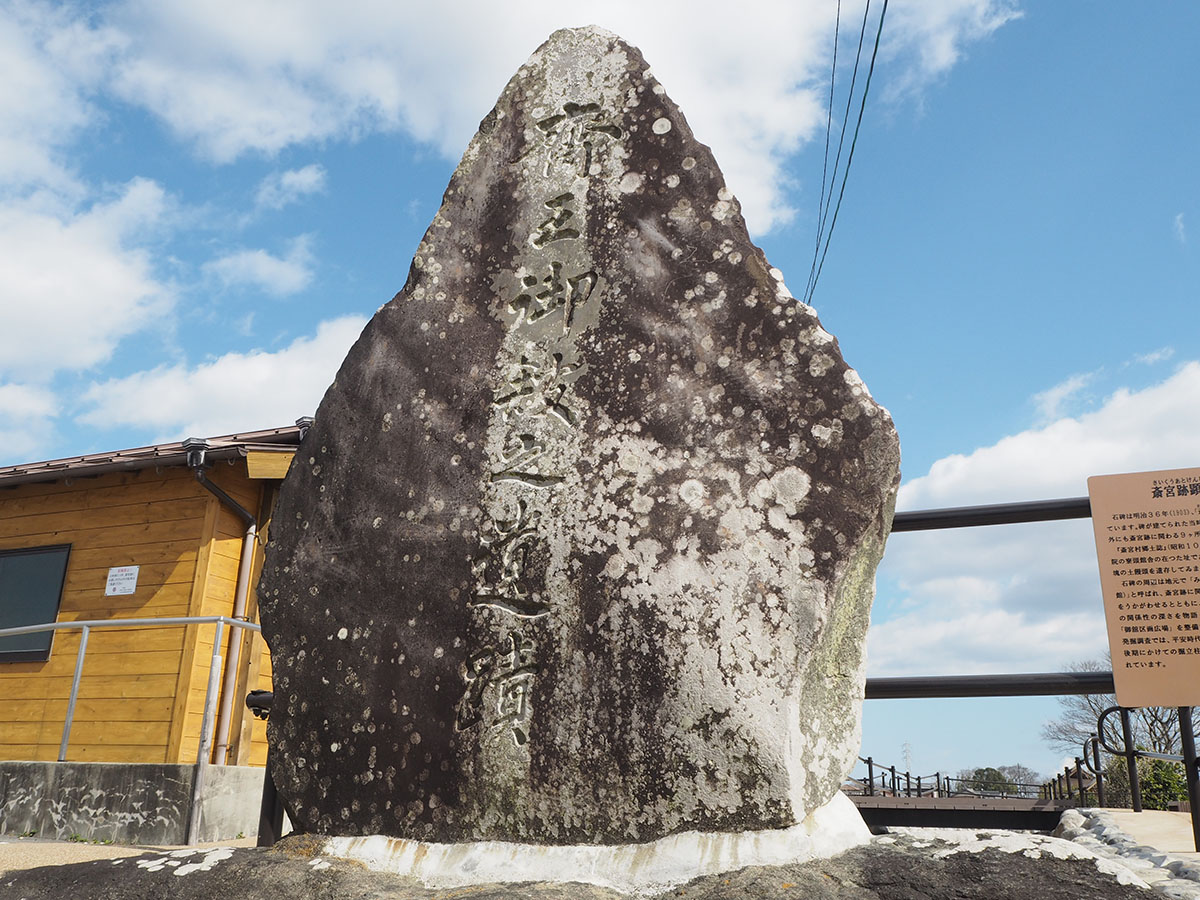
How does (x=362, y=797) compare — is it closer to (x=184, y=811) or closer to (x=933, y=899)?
(x=933, y=899)

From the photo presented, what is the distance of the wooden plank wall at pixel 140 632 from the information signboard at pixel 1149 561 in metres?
6.31

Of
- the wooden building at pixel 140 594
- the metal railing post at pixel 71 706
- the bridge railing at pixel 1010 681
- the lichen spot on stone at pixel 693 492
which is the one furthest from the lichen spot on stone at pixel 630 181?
the metal railing post at pixel 71 706

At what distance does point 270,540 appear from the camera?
301 cm

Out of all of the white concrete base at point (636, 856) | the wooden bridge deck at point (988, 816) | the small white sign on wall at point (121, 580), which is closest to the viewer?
the white concrete base at point (636, 856)

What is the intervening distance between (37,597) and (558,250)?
7719mm

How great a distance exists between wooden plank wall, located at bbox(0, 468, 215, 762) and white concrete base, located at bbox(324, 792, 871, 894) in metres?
5.77

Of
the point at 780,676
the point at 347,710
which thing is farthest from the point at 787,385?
the point at 347,710

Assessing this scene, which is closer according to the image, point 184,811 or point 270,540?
point 270,540

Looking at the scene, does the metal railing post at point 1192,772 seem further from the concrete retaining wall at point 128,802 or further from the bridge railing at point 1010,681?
the concrete retaining wall at point 128,802

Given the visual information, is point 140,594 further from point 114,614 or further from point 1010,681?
point 1010,681

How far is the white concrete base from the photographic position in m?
2.14

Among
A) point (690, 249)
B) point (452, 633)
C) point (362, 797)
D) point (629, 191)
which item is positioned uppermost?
point (629, 191)

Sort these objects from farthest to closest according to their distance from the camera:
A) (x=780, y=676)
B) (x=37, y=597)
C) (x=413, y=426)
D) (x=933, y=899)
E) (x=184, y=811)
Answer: (x=37, y=597) < (x=184, y=811) < (x=413, y=426) < (x=780, y=676) < (x=933, y=899)

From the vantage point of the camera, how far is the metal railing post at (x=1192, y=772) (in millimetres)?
3025
